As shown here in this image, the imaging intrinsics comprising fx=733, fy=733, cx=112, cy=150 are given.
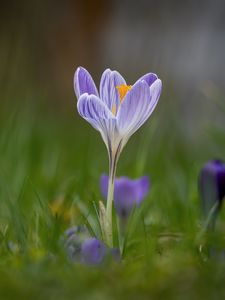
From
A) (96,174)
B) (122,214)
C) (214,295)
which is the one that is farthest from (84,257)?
(96,174)

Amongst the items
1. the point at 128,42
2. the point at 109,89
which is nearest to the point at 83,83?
the point at 109,89

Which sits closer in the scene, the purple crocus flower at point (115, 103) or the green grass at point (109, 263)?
the green grass at point (109, 263)

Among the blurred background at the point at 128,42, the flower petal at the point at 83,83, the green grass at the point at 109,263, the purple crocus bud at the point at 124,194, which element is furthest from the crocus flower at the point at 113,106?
the blurred background at the point at 128,42

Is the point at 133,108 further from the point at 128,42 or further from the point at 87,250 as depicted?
the point at 128,42

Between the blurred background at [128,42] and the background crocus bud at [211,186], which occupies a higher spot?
the background crocus bud at [211,186]

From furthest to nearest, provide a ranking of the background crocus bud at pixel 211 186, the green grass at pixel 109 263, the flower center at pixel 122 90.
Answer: the background crocus bud at pixel 211 186, the flower center at pixel 122 90, the green grass at pixel 109 263

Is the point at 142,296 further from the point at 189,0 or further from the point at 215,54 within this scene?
the point at 215,54

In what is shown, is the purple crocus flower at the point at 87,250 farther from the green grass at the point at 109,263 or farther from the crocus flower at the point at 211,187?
the crocus flower at the point at 211,187
